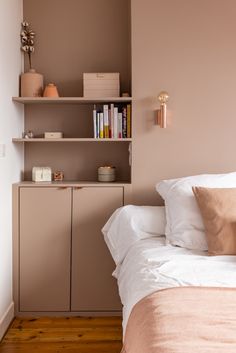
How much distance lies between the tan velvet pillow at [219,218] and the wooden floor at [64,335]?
2.98 ft

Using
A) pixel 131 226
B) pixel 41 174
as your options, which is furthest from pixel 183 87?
pixel 41 174

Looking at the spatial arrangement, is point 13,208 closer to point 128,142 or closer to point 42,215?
point 42,215

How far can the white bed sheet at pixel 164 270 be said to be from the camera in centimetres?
178

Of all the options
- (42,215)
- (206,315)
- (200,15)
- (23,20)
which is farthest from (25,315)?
(200,15)

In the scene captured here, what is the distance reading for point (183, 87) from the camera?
2986 mm

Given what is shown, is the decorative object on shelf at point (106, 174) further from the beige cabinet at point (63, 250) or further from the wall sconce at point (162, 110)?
the wall sconce at point (162, 110)

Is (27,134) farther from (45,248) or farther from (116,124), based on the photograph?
(45,248)

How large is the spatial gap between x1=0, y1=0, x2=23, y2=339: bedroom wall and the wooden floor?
0.35ft

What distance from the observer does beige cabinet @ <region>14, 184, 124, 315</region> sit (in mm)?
3000

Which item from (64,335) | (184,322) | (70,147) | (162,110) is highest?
(162,110)

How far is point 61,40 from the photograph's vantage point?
3242 mm

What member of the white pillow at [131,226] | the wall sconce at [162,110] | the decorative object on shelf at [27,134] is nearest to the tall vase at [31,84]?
the decorative object on shelf at [27,134]

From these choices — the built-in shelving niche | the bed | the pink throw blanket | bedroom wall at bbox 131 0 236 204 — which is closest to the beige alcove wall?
the built-in shelving niche

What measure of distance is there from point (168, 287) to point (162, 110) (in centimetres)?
152
